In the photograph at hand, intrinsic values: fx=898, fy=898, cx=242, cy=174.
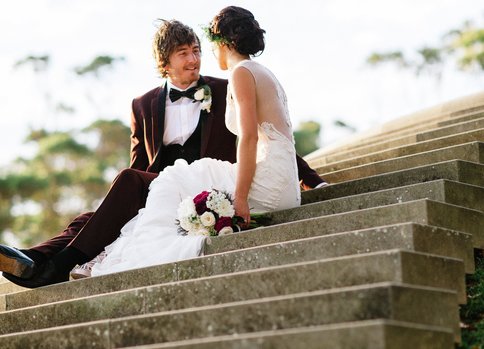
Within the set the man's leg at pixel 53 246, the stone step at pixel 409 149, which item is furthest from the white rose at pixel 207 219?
the stone step at pixel 409 149

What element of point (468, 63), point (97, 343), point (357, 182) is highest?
point (468, 63)

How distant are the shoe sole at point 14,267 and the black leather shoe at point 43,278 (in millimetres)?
56

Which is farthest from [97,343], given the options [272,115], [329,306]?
[272,115]

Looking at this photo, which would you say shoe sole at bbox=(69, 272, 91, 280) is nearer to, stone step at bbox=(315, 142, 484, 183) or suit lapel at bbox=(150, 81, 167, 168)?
suit lapel at bbox=(150, 81, 167, 168)

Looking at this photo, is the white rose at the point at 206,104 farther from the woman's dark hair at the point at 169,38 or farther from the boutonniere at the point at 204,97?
the woman's dark hair at the point at 169,38

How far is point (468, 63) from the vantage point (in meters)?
39.9

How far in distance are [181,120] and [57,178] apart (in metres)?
27.8

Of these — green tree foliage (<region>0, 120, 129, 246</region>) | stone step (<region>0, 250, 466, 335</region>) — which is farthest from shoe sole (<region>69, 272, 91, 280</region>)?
green tree foliage (<region>0, 120, 129, 246</region>)

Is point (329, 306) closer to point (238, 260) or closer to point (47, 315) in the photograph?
point (238, 260)

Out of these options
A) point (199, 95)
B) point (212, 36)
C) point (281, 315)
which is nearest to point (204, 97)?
point (199, 95)

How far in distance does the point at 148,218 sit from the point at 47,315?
94cm

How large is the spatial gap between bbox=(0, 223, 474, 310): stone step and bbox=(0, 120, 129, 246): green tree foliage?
26472mm

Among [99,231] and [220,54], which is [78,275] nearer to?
[99,231]

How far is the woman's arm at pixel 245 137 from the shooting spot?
5.81m
